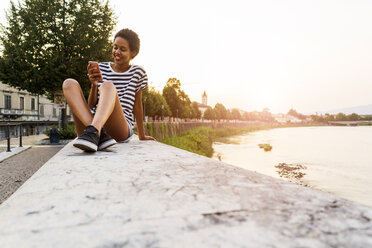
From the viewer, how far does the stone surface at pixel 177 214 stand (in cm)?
66

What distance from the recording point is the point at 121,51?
3.32m

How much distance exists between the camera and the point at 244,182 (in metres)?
1.19

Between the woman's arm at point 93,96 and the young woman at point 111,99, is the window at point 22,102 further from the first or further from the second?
the woman's arm at point 93,96

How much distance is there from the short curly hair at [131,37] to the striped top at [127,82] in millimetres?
246

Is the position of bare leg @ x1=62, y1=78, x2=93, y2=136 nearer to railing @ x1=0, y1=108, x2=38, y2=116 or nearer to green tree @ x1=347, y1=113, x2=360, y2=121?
railing @ x1=0, y1=108, x2=38, y2=116

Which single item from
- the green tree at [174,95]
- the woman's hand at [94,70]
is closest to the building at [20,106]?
the green tree at [174,95]

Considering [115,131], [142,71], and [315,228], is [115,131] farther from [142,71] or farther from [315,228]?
[315,228]

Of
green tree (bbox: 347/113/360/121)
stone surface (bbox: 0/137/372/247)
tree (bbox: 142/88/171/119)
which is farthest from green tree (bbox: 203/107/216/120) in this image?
stone surface (bbox: 0/137/372/247)

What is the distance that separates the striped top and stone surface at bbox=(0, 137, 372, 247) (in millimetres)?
2190

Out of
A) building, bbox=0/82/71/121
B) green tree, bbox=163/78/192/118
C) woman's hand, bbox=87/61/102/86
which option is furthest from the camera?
green tree, bbox=163/78/192/118

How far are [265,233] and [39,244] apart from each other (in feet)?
1.87

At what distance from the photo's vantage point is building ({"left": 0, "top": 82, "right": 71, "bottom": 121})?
3075 cm

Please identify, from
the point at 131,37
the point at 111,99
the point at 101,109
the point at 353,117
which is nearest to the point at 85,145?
the point at 101,109

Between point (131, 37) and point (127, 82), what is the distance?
22.6 inches
